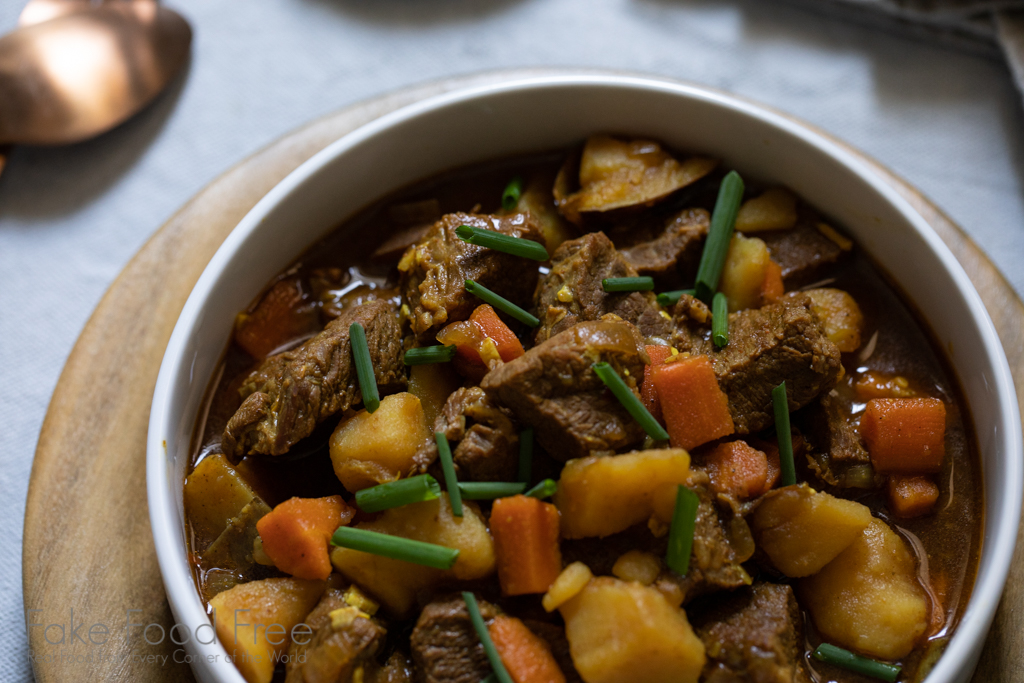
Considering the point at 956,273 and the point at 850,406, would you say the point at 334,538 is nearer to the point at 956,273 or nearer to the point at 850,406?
the point at 850,406

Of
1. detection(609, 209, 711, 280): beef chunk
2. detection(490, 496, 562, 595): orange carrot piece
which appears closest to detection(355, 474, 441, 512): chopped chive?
detection(490, 496, 562, 595): orange carrot piece

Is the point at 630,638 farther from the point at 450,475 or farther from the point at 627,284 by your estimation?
the point at 627,284

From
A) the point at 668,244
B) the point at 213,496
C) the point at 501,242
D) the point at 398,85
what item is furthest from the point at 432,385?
the point at 398,85

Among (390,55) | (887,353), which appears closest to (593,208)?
(887,353)

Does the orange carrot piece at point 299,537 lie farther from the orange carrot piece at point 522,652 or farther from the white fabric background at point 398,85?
the white fabric background at point 398,85

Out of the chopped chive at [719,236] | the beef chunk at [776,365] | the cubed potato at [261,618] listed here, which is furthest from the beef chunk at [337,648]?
the chopped chive at [719,236]

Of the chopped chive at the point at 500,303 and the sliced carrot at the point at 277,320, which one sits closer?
the chopped chive at the point at 500,303

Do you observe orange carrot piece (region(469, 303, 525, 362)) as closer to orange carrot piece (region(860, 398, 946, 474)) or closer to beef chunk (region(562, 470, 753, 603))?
beef chunk (region(562, 470, 753, 603))
